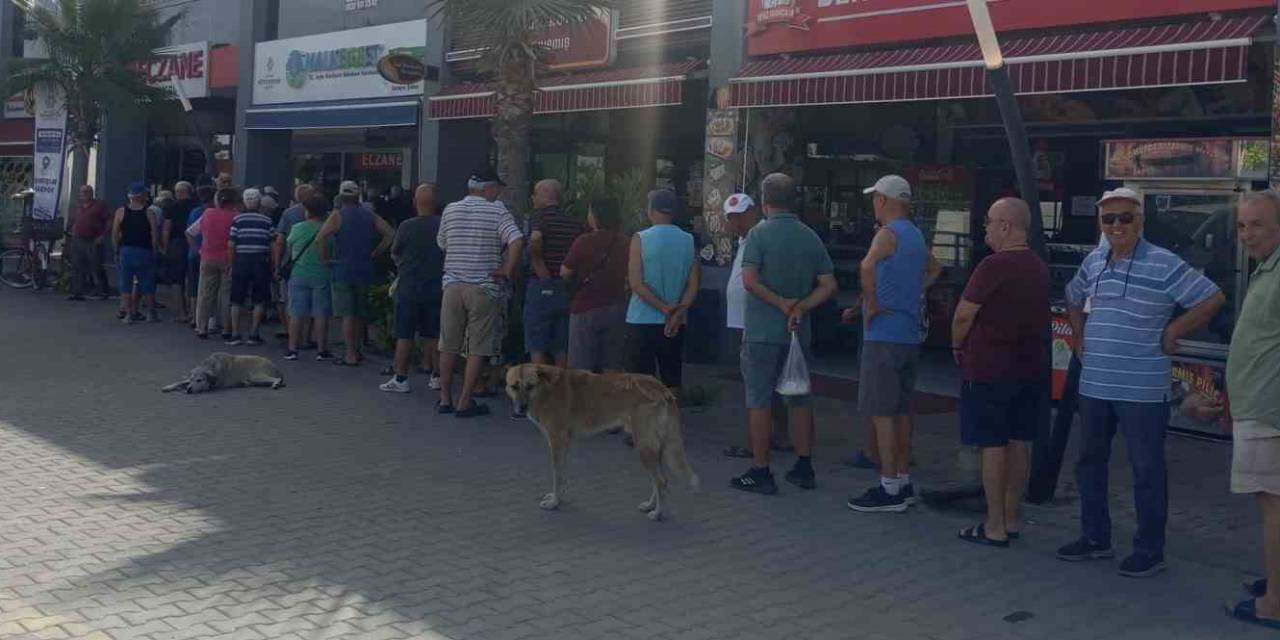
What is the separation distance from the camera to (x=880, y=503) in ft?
25.5

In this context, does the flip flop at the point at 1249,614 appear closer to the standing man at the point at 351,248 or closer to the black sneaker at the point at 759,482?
the black sneaker at the point at 759,482

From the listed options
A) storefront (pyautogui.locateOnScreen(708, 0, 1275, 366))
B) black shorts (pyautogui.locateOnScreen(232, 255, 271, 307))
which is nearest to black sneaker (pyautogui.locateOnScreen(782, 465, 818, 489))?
storefront (pyautogui.locateOnScreen(708, 0, 1275, 366))

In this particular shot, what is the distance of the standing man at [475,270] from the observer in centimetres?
1034

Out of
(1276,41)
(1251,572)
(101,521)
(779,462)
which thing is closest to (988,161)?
(1276,41)

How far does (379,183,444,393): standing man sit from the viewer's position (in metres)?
11.1

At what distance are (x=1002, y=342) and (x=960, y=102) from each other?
801 cm

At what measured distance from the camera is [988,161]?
14.6 metres

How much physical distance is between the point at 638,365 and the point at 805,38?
5193 millimetres

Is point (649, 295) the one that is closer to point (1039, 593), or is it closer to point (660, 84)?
point (1039, 593)

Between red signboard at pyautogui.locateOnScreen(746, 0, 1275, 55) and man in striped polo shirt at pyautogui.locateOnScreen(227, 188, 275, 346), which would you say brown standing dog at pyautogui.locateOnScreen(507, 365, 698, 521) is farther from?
man in striped polo shirt at pyautogui.locateOnScreen(227, 188, 275, 346)

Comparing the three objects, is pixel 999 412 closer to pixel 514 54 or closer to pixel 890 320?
pixel 890 320

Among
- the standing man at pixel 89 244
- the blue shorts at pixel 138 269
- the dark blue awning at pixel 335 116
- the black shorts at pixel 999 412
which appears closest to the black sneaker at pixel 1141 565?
the black shorts at pixel 999 412

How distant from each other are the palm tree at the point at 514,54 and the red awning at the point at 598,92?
0.97 meters

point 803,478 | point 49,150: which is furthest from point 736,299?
point 49,150
